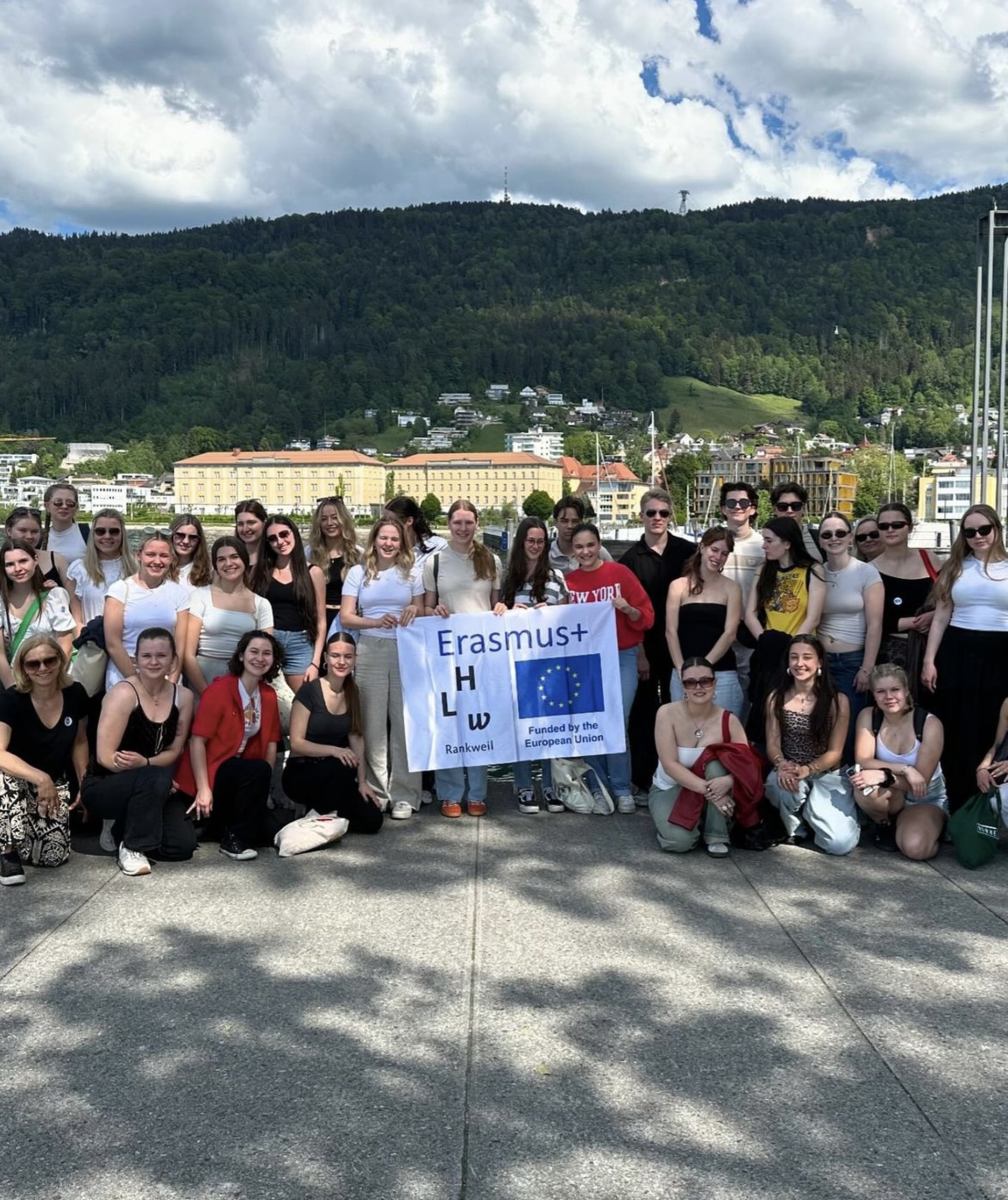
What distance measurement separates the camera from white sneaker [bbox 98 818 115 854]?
6.45m

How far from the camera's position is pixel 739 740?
21.6 feet

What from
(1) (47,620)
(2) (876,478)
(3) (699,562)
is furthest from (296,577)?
(2) (876,478)

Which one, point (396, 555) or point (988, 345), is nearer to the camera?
point (396, 555)

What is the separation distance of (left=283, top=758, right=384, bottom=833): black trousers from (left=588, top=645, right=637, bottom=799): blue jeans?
1.62 metres

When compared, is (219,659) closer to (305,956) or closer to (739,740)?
(305,956)

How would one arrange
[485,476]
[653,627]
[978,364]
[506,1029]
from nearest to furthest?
[506,1029] < [653,627] < [978,364] < [485,476]

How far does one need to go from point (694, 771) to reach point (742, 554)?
181cm

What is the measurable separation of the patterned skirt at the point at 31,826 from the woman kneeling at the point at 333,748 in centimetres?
124

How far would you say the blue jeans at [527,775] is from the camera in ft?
25.0

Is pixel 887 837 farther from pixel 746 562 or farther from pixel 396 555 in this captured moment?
pixel 396 555

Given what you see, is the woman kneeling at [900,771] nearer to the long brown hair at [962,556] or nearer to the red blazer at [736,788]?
the red blazer at [736,788]

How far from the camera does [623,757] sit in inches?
300

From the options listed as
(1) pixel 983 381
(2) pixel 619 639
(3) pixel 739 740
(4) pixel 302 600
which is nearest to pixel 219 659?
(4) pixel 302 600

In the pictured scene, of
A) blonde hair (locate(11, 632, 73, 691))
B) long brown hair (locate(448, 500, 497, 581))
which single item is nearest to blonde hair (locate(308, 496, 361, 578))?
long brown hair (locate(448, 500, 497, 581))
